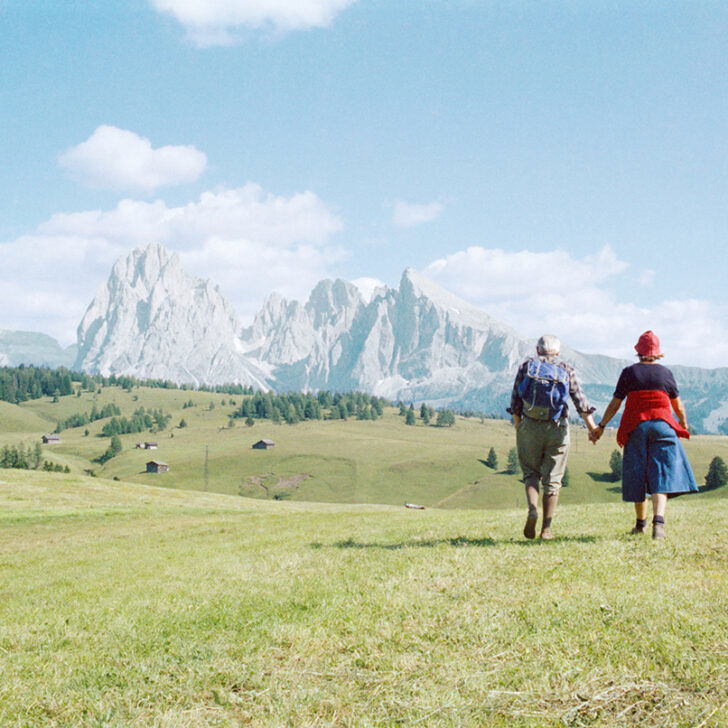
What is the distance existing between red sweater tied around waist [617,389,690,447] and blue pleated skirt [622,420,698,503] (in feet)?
0.36

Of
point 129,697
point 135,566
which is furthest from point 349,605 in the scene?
point 135,566

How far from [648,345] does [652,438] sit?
2.08m

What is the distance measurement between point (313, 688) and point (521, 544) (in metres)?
7.91

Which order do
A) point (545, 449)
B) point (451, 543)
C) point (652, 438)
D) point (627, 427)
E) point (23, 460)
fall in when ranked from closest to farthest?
point (652, 438) → point (627, 427) → point (451, 543) → point (545, 449) → point (23, 460)

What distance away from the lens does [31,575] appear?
53.4 feet

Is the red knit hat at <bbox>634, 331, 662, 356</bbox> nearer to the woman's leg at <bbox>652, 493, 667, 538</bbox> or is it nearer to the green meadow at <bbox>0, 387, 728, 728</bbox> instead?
the woman's leg at <bbox>652, 493, 667, 538</bbox>

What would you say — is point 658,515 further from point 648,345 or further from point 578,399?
point 648,345

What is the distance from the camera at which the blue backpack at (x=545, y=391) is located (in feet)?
43.8

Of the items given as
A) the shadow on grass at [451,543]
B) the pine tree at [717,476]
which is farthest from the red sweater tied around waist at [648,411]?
the pine tree at [717,476]

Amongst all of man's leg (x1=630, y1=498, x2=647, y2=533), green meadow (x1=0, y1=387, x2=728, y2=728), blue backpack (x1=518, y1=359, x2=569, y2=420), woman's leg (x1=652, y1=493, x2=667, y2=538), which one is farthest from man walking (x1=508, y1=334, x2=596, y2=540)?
woman's leg (x1=652, y1=493, x2=667, y2=538)

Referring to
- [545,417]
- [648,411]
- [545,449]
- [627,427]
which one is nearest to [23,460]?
[545,449]

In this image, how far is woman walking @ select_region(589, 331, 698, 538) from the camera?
1266 cm

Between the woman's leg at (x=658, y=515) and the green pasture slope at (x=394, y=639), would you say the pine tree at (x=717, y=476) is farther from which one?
the woman's leg at (x=658, y=515)

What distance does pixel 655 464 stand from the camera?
12.8 meters
